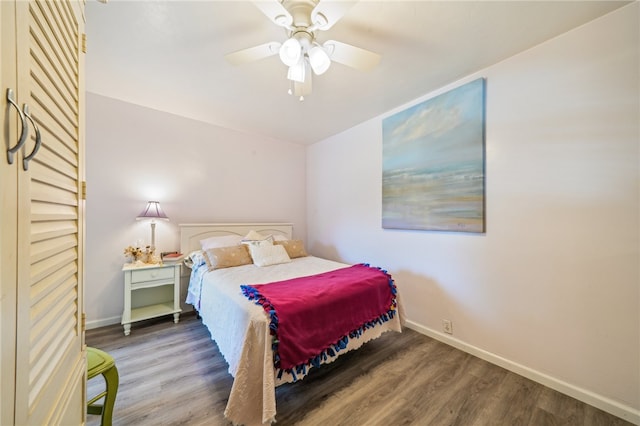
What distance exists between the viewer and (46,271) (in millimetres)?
634

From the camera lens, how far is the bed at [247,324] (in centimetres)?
137

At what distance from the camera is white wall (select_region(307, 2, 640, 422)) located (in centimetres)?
151

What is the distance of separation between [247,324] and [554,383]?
7.56 feet

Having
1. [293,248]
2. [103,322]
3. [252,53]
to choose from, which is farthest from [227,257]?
[252,53]

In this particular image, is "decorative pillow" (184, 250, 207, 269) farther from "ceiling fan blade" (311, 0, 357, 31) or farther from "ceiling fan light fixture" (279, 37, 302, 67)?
"ceiling fan blade" (311, 0, 357, 31)

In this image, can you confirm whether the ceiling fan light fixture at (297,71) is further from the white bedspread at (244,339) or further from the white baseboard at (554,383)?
the white baseboard at (554,383)

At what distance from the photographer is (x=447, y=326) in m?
2.34

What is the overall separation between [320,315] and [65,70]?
5.73 ft

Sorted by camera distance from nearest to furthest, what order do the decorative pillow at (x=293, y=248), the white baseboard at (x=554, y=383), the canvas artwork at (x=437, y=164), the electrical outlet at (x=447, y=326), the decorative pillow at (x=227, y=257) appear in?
the white baseboard at (x=554, y=383) < the canvas artwork at (x=437, y=164) < the electrical outlet at (x=447, y=326) < the decorative pillow at (x=227, y=257) < the decorative pillow at (x=293, y=248)

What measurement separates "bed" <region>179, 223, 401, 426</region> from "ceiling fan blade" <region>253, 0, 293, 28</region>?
175 cm

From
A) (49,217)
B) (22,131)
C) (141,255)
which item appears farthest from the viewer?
(141,255)

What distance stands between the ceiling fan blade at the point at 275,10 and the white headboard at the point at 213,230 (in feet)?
8.54

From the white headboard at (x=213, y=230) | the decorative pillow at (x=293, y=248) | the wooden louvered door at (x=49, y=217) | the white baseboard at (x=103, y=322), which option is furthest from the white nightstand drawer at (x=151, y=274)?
the wooden louvered door at (x=49, y=217)

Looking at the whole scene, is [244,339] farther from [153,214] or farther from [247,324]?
[153,214]
